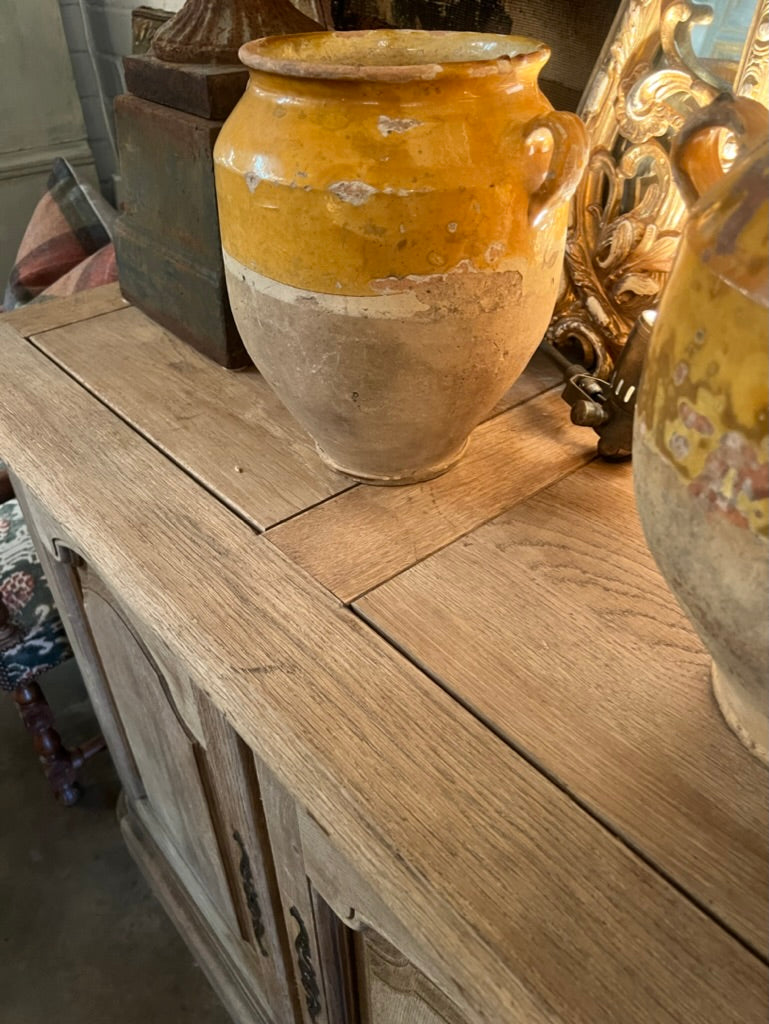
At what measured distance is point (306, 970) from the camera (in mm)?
666

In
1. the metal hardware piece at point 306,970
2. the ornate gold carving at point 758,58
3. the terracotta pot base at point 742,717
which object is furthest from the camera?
the metal hardware piece at point 306,970

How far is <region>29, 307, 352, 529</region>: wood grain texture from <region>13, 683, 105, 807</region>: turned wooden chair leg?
0.57m

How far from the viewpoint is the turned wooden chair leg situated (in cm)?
113

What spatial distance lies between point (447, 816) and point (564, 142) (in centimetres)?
35

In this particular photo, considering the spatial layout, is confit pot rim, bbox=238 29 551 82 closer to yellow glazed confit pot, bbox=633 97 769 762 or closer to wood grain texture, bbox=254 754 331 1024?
yellow glazed confit pot, bbox=633 97 769 762

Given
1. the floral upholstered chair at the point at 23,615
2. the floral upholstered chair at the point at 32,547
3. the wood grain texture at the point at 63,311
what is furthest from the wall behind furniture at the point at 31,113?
the wood grain texture at the point at 63,311

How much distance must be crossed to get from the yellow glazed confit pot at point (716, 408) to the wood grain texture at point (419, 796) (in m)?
0.10

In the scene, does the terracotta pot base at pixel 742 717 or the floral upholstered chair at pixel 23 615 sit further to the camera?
the floral upholstered chair at pixel 23 615

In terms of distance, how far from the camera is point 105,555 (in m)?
0.50

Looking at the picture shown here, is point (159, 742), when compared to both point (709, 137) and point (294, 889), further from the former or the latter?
point (709, 137)

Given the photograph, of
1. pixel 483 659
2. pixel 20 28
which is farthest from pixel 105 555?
pixel 20 28

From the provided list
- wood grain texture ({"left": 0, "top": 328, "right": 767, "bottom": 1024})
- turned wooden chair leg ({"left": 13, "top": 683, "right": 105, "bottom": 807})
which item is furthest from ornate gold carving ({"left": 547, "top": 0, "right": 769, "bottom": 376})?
turned wooden chair leg ({"left": 13, "top": 683, "right": 105, "bottom": 807})

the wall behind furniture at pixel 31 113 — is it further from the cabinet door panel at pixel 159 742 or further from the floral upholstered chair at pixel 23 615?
the cabinet door panel at pixel 159 742

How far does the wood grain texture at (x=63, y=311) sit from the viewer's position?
774 millimetres
